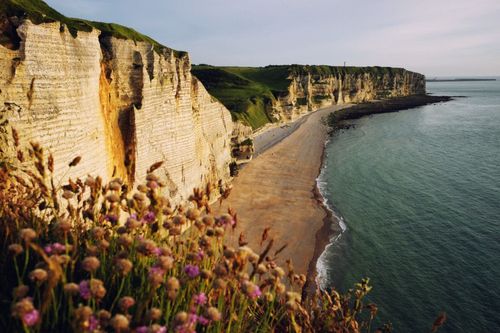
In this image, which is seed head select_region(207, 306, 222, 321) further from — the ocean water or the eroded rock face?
the eroded rock face

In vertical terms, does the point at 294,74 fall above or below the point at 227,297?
above

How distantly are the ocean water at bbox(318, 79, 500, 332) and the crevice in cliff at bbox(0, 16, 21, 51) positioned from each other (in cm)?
2298

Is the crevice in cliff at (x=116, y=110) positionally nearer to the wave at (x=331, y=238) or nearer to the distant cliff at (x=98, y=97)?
the distant cliff at (x=98, y=97)

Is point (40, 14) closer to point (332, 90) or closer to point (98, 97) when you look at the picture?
point (98, 97)

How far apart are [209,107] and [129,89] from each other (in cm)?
1583

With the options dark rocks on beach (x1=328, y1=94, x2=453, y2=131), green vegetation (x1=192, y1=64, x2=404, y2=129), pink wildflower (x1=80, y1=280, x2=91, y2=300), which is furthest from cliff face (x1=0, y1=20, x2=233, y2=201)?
dark rocks on beach (x1=328, y1=94, x2=453, y2=131)

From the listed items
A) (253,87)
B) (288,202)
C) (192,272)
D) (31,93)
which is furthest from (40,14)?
(253,87)

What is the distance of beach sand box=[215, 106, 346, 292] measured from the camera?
31.1 m

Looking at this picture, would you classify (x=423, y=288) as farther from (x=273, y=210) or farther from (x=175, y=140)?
(x=175, y=140)

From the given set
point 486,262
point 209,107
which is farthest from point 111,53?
point 486,262

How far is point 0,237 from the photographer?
523 centimetres

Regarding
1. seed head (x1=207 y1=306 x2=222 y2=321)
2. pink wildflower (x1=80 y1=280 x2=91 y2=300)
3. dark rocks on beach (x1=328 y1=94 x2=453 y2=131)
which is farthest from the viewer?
dark rocks on beach (x1=328 y1=94 x2=453 y2=131)

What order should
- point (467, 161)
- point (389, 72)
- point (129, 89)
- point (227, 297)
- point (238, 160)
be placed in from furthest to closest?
point (389, 72), point (467, 161), point (238, 160), point (129, 89), point (227, 297)

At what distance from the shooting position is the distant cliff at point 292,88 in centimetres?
9238
